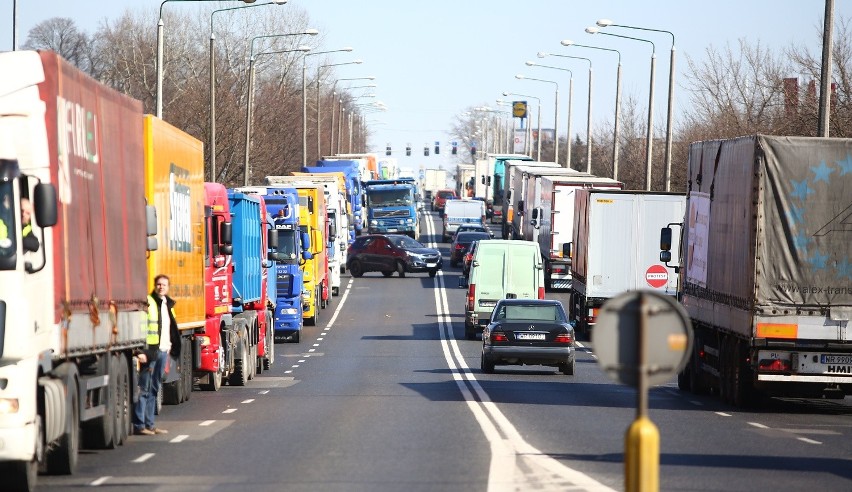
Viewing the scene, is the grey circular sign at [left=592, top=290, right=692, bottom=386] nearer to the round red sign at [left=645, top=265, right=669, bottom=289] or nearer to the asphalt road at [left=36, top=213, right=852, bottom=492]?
the asphalt road at [left=36, top=213, right=852, bottom=492]

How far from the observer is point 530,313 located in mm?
32406

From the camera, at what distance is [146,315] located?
64.6 ft

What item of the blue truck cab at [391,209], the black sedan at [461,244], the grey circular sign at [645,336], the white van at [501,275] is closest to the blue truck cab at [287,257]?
the white van at [501,275]

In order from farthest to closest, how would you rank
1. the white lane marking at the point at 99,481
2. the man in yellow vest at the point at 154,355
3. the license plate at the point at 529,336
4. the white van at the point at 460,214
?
the white van at the point at 460,214 → the license plate at the point at 529,336 → the man in yellow vest at the point at 154,355 → the white lane marking at the point at 99,481

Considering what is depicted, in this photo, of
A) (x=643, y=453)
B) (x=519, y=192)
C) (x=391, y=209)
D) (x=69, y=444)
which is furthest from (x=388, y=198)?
(x=643, y=453)

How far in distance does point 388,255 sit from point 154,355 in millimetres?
50934

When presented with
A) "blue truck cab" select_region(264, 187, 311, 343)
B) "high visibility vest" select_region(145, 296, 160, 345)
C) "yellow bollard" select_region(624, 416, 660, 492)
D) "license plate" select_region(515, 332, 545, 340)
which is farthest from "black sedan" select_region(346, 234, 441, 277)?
"yellow bollard" select_region(624, 416, 660, 492)

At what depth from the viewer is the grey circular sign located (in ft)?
31.6

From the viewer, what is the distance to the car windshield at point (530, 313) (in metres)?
32.3

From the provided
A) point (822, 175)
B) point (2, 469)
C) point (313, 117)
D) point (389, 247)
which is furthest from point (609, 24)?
point (313, 117)

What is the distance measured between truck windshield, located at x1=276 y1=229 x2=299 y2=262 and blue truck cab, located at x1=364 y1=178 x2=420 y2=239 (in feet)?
147

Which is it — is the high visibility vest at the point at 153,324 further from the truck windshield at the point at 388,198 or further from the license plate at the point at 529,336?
the truck windshield at the point at 388,198

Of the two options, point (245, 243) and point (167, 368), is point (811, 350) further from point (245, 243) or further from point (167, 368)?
point (245, 243)

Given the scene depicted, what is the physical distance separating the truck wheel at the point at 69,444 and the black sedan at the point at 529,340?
1662cm
